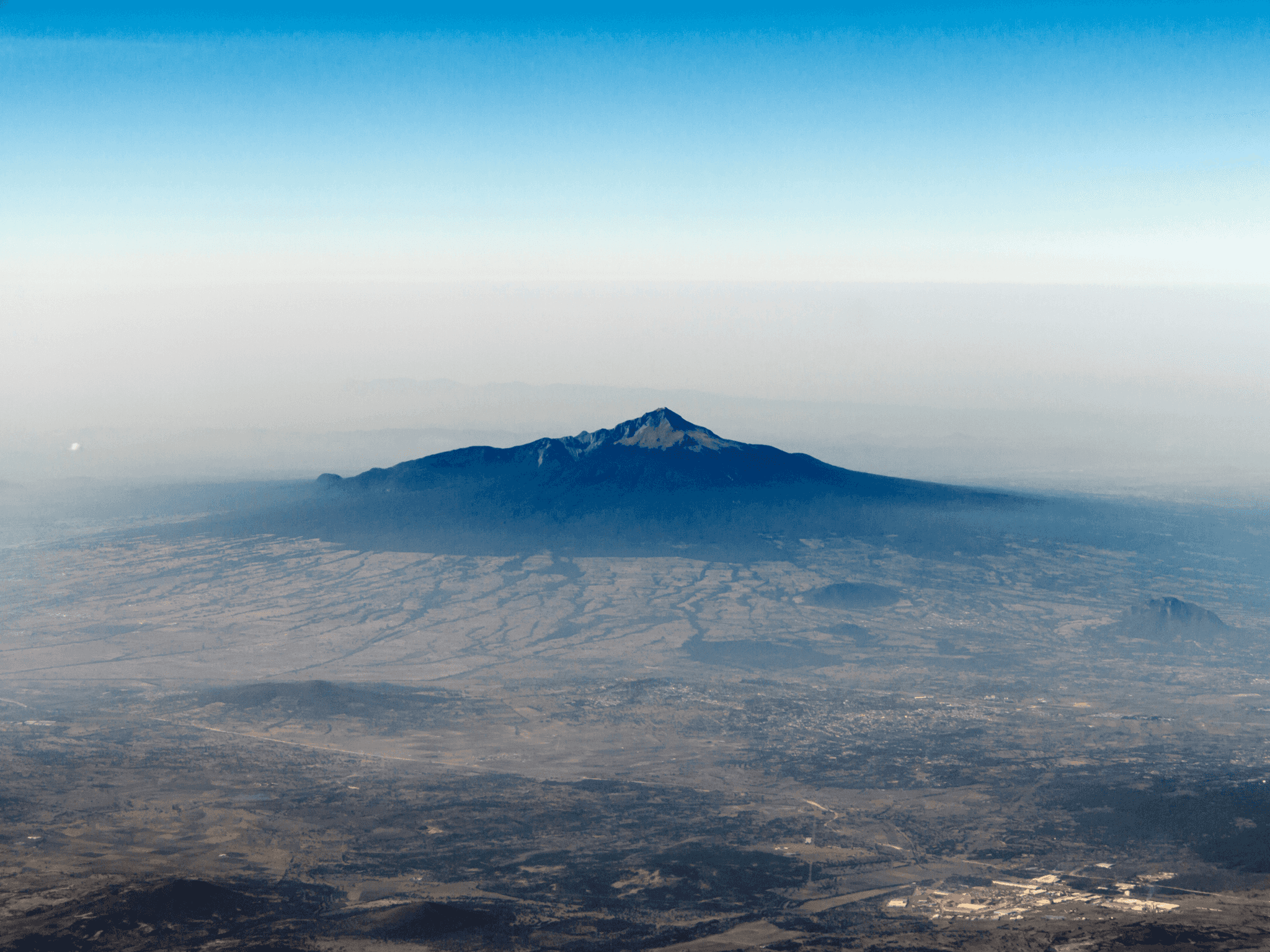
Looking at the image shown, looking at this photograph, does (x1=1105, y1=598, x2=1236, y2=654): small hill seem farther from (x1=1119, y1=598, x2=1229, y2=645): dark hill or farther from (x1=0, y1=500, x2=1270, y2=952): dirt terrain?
(x1=0, y1=500, x2=1270, y2=952): dirt terrain

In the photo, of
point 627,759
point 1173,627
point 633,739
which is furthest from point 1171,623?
point 627,759

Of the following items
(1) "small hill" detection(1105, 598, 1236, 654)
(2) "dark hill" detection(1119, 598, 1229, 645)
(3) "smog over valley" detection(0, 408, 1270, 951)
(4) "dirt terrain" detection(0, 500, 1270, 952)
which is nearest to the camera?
(4) "dirt terrain" detection(0, 500, 1270, 952)

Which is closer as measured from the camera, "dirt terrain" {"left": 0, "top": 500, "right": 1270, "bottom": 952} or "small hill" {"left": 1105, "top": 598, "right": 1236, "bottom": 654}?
"dirt terrain" {"left": 0, "top": 500, "right": 1270, "bottom": 952}

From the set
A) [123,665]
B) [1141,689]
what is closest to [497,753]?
[123,665]

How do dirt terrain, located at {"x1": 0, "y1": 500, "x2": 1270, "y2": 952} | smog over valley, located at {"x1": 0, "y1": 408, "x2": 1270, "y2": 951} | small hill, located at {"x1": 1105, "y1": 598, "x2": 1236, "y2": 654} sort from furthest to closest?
small hill, located at {"x1": 1105, "y1": 598, "x2": 1236, "y2": 654} < smog over valley, located at {"x1": 0, "y1": 408, "x2": 1270, "y2": 951} < dirt terrain, located at {"x1": 0, "y1": 500, "x2": 1270, "y2": 952}

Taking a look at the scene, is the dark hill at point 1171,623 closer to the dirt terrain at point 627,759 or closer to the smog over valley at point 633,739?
the smog over valley at point 633,739

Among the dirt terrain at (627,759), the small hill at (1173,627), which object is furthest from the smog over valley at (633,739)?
the small hill at (1173,627)

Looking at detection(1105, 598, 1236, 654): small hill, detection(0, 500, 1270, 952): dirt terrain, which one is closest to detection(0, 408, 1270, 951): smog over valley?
detection(0, 500, 1270, 952): dirt terrain

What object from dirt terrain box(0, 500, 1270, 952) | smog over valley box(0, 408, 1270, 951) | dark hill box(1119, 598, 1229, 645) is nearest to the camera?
dirt terrain box(0, 500, 1270, 952)

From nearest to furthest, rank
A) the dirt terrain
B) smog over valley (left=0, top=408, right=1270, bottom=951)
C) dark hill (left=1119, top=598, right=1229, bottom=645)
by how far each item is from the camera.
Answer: the dirt terrain → smog over valley (left=0, top=408, right=1270, bottom=951) → dark hill (left=1119, top=598, right=1229, bottom=645)

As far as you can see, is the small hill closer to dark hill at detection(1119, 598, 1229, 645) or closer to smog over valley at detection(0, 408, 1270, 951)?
dark hill at detection(1119, 598, 1229, 645)

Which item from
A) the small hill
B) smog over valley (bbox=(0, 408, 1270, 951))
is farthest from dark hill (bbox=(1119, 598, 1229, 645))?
smog over valley (bbox=(0, 408, 1270, 951))
